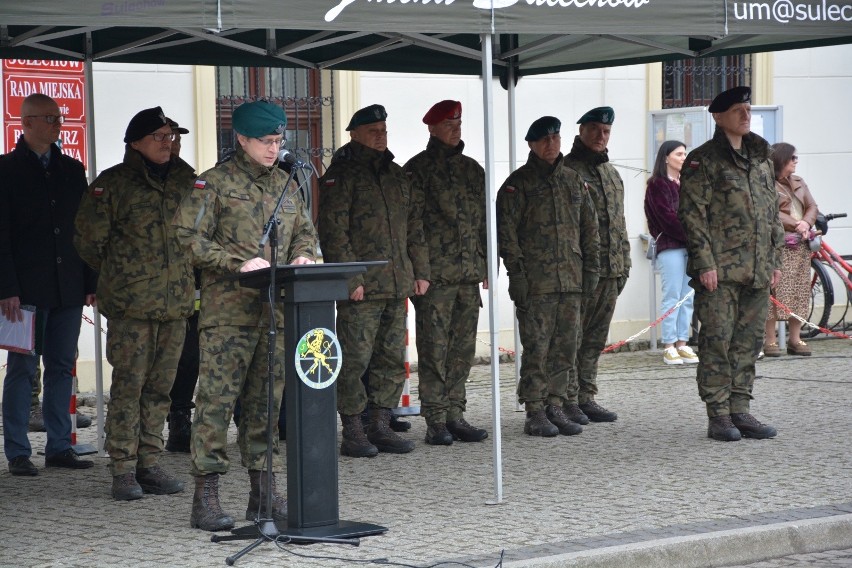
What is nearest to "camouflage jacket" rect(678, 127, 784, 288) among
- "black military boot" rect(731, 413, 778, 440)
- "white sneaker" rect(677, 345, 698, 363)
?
"black military boot" rect(731, 413, 778, 440)

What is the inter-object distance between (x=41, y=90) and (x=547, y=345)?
4.95m

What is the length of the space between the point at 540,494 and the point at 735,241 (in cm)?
249

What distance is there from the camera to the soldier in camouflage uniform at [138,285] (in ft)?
25.0

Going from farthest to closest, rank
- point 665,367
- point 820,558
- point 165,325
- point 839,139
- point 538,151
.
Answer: point 839,139 < point 665,367 < point 538,151 < point 165,325 < point 820,558

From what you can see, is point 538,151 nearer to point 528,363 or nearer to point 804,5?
point 528,363

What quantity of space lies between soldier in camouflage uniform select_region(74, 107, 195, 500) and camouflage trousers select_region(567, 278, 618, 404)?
319 centimetres

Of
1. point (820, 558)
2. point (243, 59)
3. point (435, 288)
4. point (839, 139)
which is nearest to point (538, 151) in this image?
point (435, 288)

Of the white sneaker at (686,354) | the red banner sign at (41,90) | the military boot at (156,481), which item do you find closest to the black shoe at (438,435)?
the military boot at (156,481)

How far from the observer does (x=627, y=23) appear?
24.0 feet

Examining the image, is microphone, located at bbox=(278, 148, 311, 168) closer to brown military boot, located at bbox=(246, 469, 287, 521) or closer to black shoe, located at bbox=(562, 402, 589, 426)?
brown military boot, located at bbox=(246, 469, 287, 521)

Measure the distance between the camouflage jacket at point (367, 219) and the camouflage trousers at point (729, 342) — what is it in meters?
1.97

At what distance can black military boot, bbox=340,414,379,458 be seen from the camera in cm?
884

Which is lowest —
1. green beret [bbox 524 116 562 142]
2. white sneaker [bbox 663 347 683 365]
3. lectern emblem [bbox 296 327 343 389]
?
white sneaker [bbox 663 347 683 365]

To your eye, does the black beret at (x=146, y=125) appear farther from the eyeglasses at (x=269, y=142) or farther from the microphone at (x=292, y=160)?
the microphone at (x=292, y=160)
